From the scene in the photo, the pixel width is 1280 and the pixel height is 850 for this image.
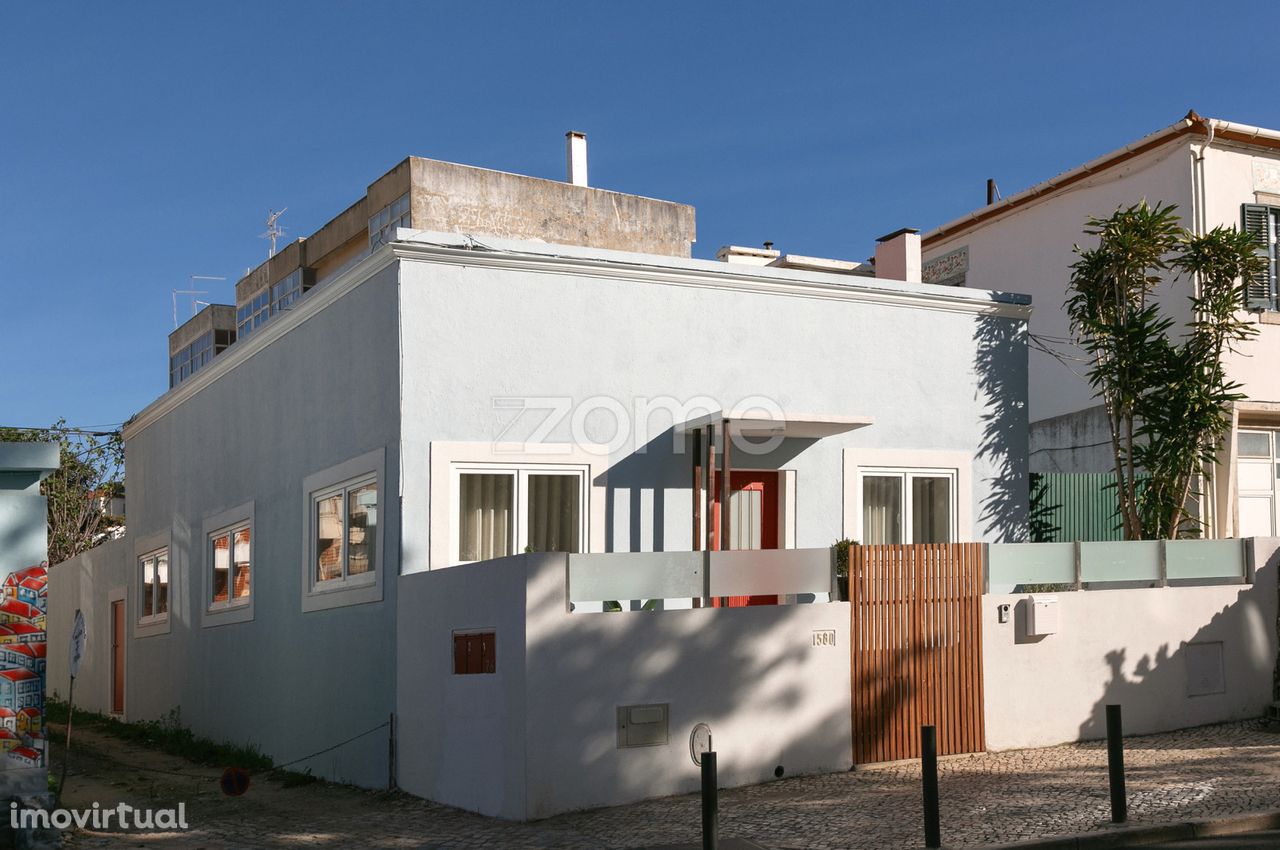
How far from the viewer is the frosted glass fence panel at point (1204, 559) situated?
13.2 metres

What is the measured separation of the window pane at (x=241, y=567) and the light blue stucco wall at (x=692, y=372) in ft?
17.4

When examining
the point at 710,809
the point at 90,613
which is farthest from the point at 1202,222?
the point at 90,613

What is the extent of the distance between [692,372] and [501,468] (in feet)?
7.37

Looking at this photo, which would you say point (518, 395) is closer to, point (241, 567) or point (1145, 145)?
point (241, 567)

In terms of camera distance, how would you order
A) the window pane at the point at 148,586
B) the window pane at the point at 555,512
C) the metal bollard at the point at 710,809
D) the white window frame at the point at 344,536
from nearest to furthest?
the metal bollard at the point at 710,809 → the white window frame at the point at 344,536 → the window pane at the point at 555,512 → the window pane at the point at 148,586

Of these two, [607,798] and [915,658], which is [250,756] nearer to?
[607,798]

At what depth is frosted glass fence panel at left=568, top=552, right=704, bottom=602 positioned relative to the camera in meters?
10.5

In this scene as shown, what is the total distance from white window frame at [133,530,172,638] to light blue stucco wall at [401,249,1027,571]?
356 inches

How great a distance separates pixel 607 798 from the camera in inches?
409

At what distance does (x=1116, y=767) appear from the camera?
9.04m

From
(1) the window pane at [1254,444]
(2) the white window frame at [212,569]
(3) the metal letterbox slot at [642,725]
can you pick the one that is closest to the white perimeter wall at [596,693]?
(3) the metal letterbox slot at [642,725]

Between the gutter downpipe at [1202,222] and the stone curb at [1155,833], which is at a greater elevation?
the gutter downpipe at [1202,222]

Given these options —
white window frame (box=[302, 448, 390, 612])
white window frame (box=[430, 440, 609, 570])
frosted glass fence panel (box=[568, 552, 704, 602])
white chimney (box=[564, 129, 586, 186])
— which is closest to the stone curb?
frosted glass fence panel (box=[568, 552, 704, 602])

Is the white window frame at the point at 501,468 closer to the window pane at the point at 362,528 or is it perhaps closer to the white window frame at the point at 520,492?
the white window frame at the point at 520,492
